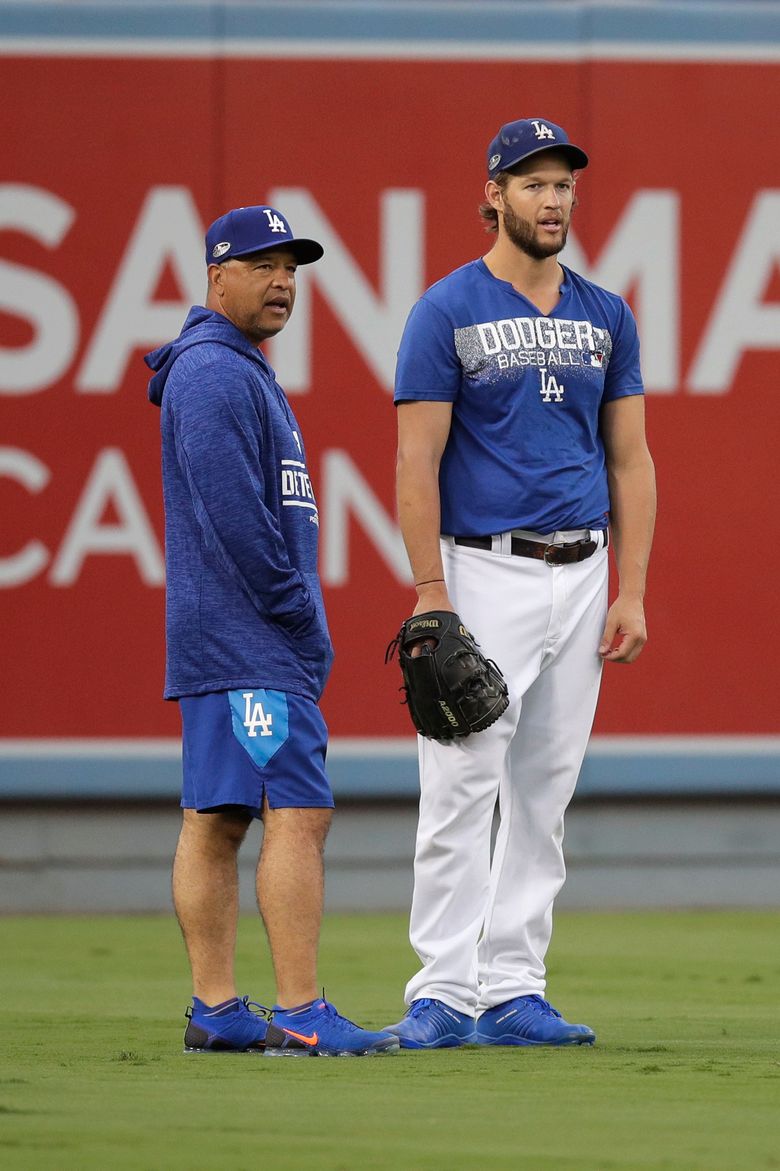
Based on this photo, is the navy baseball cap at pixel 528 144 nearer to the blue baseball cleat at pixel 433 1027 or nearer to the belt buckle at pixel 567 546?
the belt buckle at pixel 567 546

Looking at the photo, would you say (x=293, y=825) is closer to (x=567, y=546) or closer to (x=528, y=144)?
(x=567, y=546)

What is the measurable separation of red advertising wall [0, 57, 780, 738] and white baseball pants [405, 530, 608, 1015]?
9.90 ft

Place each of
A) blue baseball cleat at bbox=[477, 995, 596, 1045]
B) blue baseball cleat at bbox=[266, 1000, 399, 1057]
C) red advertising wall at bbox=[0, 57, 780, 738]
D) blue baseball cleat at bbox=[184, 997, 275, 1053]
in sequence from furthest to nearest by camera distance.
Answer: red advertising wall at bbox=[0, 57, 780, 738]
blue baseball cleat at bbox=[477, 995, 596, 1045]
blue baseball cleat at bbox=[184, 997, 275, 1053]
blue baseball cleat at bbox=[266, 1000, 399, 1057]

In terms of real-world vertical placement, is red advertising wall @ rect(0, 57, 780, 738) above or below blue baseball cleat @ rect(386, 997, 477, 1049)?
above

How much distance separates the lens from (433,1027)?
3.96m

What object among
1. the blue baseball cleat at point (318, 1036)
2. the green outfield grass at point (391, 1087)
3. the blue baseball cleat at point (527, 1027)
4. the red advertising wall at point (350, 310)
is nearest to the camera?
the green outfield grass at point (391, 1087)

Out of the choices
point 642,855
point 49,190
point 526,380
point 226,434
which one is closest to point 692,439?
point 642,855

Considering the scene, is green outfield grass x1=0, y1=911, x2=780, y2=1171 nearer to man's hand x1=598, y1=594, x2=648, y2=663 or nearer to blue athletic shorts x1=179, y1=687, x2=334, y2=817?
blue athletic shorts x1=179, y1=687, x2=334, y2=817

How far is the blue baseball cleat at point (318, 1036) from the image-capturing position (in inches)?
148

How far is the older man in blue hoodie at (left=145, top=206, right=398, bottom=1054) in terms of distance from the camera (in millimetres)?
3793

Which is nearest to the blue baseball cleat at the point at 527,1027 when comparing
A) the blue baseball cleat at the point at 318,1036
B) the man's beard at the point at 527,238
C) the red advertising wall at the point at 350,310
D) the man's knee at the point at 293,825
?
the blue baseball cleat at the point at 318,1036

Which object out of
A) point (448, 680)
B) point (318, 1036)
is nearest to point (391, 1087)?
point (318, 1036)

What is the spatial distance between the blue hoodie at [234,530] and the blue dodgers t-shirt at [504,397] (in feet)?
1.04

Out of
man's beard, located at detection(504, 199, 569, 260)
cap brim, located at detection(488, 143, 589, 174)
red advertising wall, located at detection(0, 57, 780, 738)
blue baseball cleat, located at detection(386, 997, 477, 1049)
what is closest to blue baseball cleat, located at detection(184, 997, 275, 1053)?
blue baseball cleat, located at detection(386, 997, 477, 1049)
